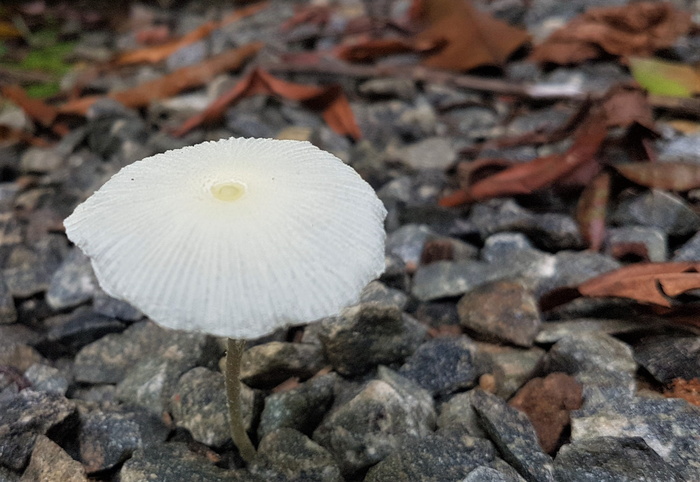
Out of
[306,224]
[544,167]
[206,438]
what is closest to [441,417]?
[206,438]

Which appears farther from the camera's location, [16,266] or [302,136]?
[302,136]

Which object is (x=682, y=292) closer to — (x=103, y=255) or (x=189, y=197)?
(x=189, y=197)

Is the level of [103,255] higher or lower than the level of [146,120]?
higher

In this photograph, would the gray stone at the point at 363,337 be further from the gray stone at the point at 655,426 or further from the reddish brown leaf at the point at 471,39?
the reddish brown leaf at the point at 471,39

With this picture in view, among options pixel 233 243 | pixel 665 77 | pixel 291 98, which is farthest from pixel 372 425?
pixel 665 77

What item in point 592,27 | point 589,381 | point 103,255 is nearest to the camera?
point 103,255

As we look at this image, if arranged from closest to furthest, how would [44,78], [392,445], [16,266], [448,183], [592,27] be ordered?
[392,445] → [16,266] → [448,183] → [592,27] → [44,78]

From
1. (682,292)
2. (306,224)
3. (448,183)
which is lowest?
(448,183)
